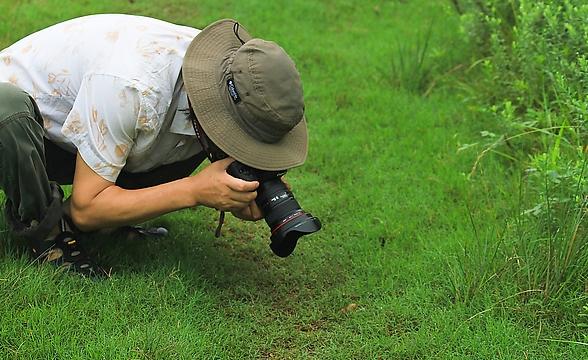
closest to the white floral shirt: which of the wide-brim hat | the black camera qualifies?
the wide-brim hat

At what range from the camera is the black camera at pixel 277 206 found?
2.52 m

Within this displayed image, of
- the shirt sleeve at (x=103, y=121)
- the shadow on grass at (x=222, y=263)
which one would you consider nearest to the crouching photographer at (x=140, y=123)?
→ the shirt sleeve at (x=103, y=121)

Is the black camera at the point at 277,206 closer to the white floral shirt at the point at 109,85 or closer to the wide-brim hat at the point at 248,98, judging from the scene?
the wide-brim hat at the point at 248,98

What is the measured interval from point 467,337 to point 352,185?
1.38 m

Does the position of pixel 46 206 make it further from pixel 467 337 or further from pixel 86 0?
pixel 86 0

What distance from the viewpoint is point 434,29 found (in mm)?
5695

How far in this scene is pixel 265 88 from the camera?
2365mm

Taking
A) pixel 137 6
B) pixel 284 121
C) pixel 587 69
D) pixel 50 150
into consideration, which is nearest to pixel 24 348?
pixel 50 150

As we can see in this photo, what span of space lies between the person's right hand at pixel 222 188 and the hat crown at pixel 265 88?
0.16m

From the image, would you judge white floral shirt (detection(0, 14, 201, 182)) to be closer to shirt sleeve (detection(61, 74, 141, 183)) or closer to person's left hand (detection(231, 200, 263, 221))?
shirt sleeve (detection(61, 74, 141, 183))

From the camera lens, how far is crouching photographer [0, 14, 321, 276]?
2.43 metres

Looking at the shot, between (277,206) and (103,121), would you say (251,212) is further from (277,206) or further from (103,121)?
(103,121)

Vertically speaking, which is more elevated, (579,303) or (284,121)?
(284,121)

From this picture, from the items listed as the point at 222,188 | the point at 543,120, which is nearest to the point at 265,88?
the point at 222,188
